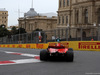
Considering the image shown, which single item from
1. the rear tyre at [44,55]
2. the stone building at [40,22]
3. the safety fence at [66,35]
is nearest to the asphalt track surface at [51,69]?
the rear tyre at [44,55]

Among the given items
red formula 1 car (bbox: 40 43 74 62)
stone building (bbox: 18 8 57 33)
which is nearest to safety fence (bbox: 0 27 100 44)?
red formula 1 car (bbox: 40 43 74 62)

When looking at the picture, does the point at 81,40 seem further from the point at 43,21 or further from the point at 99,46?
the point at 43,21

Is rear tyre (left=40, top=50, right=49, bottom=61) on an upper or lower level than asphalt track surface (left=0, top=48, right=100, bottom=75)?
upper

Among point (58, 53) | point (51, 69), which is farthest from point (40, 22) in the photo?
point (51, 69)

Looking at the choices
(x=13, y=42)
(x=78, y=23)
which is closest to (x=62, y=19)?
(x=78, y=23)

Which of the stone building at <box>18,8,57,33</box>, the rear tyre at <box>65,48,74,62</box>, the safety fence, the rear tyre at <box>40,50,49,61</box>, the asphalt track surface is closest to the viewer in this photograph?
the asphalt track surface

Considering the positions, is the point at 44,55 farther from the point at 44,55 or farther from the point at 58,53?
the point at 58,53

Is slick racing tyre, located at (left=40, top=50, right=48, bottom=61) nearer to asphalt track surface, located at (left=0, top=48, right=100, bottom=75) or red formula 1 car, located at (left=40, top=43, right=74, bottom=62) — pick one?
red formula 1 car, located at (left=40, top=43, right=74, bottom=62)

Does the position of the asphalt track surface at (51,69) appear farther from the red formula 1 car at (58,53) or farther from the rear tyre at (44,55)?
the rear tyre at (44,55)

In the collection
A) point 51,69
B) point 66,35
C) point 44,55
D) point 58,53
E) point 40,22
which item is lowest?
point 51,69

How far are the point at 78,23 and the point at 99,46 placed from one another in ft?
126

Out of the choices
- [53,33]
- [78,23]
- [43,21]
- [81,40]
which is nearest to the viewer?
[81,40]

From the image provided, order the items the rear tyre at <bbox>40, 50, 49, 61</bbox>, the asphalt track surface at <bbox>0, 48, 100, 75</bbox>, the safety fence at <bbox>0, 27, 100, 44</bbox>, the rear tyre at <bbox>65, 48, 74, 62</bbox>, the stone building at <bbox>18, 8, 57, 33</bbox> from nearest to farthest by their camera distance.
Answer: the asphalt track surface at <bbox>0, 48, 100, 75</bbox> → the rear tyre at <bbox>65, 48, 74, 62</bbox> → the rear tyre at <bbox>40, 50, 49, 61</bbox> → the safety fence at <bbox>0, 27, 100, 44</bbox> → the stone building at <bbox>18, 8, 57, 33</bbox>

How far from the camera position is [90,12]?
193 ft
